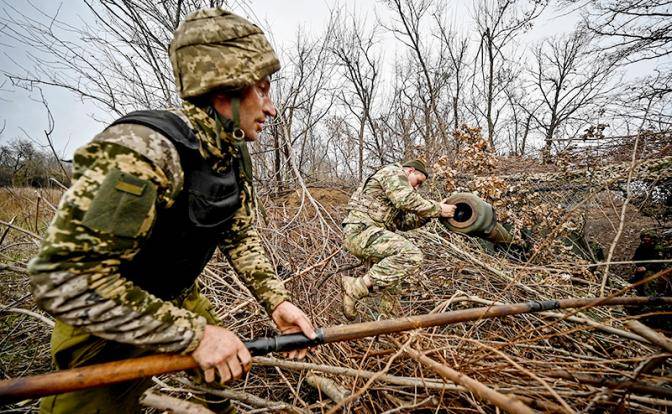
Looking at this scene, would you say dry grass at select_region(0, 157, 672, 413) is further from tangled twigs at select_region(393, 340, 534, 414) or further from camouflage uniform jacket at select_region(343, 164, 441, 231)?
camouflage uniform jacket at select_region(343, 164, 441, 231)

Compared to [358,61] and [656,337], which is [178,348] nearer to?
[656,337]

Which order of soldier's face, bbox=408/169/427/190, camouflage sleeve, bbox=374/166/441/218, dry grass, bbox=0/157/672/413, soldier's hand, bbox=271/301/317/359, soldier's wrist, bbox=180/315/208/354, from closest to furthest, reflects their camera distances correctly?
soldier's wrist, bbox=180/315/208/354 → soldier's hand, bbox=271/301/317/359 → dry grass, bbox=0/157/672/413 → camouflage sleeve, bbox=374/166/441/218 → soldier's face, bbox=408/169/427/190

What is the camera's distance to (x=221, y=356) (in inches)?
40.1

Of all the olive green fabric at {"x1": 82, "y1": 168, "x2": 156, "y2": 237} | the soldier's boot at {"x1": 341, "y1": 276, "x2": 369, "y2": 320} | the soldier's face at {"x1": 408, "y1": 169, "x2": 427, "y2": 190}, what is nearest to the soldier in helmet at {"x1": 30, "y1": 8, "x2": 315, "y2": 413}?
the olive green fabric at {"x1": 82, "y1": 168, "x2": 156, "y2": 237}

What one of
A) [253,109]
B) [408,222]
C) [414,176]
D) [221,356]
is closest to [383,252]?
[408,222]

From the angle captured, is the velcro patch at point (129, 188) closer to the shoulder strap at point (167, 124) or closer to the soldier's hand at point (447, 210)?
the shoulder strap at point (167, 124)

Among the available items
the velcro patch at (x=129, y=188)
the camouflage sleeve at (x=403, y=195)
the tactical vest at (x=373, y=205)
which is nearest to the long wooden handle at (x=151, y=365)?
the velcro patch at (x=129, y=188)

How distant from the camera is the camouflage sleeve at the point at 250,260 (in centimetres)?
160

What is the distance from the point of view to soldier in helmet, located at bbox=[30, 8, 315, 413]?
2.85ft

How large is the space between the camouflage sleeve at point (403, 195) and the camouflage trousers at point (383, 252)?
1.28ft

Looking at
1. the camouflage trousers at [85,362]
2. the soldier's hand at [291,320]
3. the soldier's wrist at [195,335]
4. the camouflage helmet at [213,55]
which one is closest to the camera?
the soldier's wrist at [195,335]

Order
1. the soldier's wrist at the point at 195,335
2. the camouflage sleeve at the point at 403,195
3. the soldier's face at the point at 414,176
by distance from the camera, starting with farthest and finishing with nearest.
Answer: the soldier's face at the point at 414,176, the camouflage sleeve at the point at 403,195, the soldier's wrist at the point at 195,335

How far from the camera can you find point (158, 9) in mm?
4312

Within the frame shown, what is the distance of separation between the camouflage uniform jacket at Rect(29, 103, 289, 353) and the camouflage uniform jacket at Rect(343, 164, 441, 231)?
281cm
